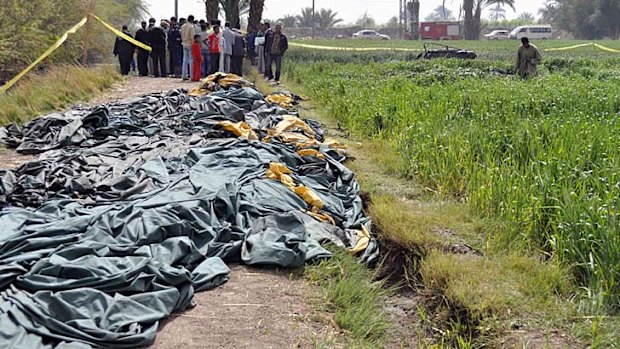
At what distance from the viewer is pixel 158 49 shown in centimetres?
1770

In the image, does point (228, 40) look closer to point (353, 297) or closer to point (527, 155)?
point (527, 155)

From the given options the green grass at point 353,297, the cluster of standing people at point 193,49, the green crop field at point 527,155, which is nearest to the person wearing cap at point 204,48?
the cluster of standing people at point 193,49

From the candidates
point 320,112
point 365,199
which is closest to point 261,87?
point 320,112

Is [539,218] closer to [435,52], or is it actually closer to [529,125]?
[529,125]

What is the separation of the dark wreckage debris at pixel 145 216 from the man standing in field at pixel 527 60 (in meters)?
8.01

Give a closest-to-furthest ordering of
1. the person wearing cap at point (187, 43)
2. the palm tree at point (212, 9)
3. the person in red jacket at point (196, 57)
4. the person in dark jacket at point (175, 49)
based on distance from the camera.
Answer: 1. the person in red jacket at point (196, 57)
2. the person wearing cap at point (187, 43)
3. the person in dark jacket at point (175, 49)
4. the palm tree at point (212, 9)

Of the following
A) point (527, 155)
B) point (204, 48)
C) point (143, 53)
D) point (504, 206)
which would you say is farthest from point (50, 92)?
point (504, 206)

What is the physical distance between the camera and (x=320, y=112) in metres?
13.3

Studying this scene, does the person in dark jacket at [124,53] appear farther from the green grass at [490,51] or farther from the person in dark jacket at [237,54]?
the green grass at [490,51]

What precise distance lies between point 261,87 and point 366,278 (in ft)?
34.6

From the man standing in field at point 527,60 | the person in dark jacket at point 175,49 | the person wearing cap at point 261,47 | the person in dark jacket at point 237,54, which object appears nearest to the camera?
the man standing in field at point 527,60

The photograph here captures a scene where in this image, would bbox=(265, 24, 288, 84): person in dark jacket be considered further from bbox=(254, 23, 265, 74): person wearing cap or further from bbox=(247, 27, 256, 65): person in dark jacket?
bbox=(247, 27, 256, 65): person in dark jacket

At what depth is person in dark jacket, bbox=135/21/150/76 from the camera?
1756cm

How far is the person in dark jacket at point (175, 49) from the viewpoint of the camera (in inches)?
702
